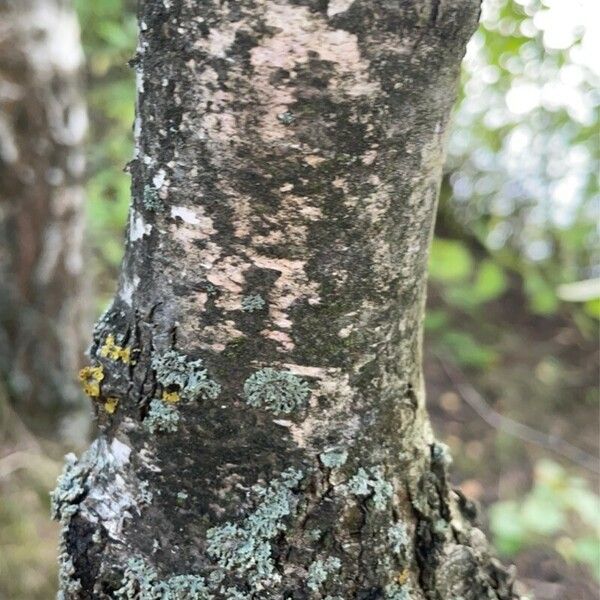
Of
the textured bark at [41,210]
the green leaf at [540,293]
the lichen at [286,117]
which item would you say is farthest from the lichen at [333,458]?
the green leaf at [540,293]

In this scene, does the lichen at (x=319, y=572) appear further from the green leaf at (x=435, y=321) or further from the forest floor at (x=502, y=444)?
the green leaf at (x=435, y=321)

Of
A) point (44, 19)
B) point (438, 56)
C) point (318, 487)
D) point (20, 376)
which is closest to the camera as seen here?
point (438, 56)

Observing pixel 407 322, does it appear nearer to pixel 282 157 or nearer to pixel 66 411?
pixel 282 157

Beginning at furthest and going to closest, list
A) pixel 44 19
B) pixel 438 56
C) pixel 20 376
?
1. pixel 20 376
2. pixel 44 19
3. pixel 438 56

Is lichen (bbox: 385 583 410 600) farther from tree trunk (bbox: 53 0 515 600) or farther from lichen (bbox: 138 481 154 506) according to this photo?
lichen (bbox: 138 481 154 506)

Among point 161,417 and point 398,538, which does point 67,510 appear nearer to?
point 161,417

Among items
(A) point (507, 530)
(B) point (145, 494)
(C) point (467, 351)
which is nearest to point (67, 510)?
(B) point (145, 494)

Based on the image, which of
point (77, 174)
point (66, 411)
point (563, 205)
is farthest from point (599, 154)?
point (66, 411)
